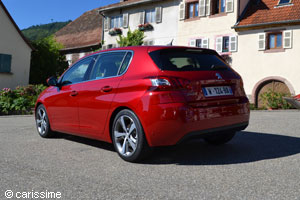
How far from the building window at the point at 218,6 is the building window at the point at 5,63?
14485mm

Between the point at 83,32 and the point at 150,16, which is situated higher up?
the point at 83,32

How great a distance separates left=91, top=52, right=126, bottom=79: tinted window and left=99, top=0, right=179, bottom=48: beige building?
2097 cm

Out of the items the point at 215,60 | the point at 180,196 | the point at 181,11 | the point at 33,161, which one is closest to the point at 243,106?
the point at 215,60

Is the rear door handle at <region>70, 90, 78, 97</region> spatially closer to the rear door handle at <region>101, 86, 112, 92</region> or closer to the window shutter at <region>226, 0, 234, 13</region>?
the rear door handle at <region>101, 86, 112, 92</region>

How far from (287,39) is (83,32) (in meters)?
21.6

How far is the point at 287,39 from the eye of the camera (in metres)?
20.4

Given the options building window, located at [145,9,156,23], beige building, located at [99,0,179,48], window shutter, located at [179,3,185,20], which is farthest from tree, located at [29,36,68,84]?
window shutter, located at [179,3,185,20]

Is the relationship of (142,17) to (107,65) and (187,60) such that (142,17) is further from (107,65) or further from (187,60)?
(187,60)

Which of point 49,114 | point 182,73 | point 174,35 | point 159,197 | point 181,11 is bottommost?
point 159,197

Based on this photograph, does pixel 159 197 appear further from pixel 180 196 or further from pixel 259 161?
pixel 259 161

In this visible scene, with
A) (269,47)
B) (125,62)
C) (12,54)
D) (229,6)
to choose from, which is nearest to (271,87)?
(269,47)

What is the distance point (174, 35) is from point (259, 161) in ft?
72.8

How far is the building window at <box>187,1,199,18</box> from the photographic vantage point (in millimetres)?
24844

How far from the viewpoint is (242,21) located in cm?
2247
